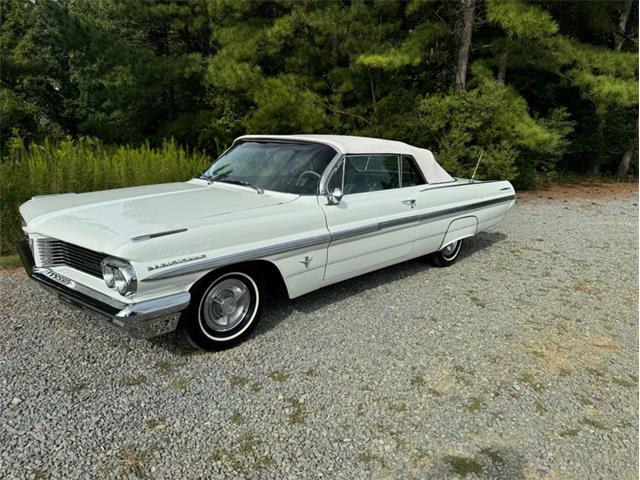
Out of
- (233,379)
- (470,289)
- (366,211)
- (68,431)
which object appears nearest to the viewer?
(68,431)

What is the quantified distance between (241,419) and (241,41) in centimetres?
1094

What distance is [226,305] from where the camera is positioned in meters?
3.40

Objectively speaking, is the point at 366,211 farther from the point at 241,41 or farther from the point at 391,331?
the point at 241,41

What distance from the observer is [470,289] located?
16.0 feet

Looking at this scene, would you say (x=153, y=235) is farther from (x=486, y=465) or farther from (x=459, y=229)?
(x=459, y=229)

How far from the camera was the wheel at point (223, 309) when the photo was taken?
10.4 feet

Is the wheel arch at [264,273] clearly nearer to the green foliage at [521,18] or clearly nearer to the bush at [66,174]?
the bush at [66,174]

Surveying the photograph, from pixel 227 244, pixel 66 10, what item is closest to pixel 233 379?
pixel 227 244

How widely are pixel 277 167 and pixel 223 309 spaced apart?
1.46 m

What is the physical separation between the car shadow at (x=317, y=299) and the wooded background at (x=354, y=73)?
5.65 m

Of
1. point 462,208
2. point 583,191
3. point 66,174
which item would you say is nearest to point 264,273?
point 462,208

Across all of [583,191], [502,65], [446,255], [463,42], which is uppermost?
[463,42]

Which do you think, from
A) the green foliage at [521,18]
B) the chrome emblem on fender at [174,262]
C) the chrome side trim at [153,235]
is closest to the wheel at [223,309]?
the chrome emblem on fender at [174,262]

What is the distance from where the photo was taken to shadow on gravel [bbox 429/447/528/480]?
2361 mm
